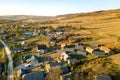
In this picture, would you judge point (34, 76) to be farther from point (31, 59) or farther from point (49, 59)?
point (49, 59)

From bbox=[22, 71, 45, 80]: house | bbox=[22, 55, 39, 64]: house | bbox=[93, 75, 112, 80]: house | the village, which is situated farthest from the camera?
bbox=[22, 55, 39, 64]: house

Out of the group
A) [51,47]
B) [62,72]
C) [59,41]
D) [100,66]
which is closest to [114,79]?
[100,66]

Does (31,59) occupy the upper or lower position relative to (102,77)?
lower

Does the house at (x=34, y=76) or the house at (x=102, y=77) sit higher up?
the house at (x=102, y=77)

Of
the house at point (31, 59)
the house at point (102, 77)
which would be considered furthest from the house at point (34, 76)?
the house at point (31, 59)

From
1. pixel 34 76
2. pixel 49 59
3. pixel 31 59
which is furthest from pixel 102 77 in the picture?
pixel 31 59

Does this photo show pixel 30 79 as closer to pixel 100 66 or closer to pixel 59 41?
pixel 100 66

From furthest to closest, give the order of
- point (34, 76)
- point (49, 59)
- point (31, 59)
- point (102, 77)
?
point (49, 59) < point (31, 59) < point (34, 76) < point (102, 77)

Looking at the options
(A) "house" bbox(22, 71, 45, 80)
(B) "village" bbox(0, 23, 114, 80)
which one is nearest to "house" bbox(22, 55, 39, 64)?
(B) "village" bbox(0, 23, 114, 80)

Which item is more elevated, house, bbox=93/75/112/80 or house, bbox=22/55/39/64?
house, bbox=93/75/112/80

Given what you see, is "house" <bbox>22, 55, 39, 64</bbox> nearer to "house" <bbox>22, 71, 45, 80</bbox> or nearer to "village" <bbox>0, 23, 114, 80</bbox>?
"village" <bbox>0, 23, 114, 80</bbox>

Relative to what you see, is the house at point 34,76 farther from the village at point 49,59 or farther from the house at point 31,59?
the house at point 31,59
